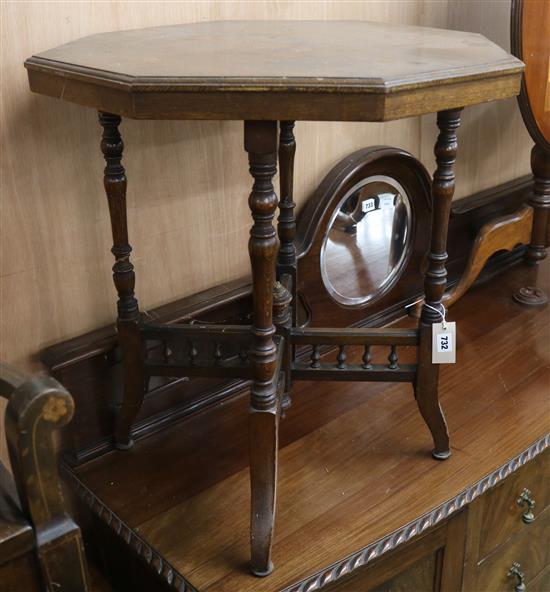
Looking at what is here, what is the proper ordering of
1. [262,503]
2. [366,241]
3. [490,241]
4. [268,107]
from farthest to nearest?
[490,241] < [366,241] < [262,503] < [268,107]

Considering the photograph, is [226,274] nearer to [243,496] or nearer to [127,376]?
[127,376]

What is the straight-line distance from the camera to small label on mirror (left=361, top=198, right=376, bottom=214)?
1611mm

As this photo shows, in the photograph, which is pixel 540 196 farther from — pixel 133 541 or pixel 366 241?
pixel 133 541

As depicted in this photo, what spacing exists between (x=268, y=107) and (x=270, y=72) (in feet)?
0.15

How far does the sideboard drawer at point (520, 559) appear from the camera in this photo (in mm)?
1396

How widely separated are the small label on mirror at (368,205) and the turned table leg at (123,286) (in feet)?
1.99

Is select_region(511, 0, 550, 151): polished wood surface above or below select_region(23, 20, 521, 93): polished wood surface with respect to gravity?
below

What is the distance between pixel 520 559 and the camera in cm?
148

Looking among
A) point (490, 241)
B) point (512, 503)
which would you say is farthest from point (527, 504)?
point (490, 241)

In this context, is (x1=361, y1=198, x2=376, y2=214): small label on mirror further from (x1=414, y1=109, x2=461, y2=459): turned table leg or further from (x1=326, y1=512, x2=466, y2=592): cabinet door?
(x1=326, y1=512, x2=466, y2=592): cabinet door

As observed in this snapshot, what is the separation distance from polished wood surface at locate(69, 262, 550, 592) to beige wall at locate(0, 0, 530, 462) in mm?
267

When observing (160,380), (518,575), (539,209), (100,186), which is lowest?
(518,575)

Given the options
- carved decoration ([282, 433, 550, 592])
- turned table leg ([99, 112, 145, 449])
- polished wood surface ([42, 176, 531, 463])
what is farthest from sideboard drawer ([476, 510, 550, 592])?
turned table leg ([99, 112, 145, 449])

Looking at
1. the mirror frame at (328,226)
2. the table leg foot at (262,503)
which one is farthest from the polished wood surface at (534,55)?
the table leg foot at (262,503)
